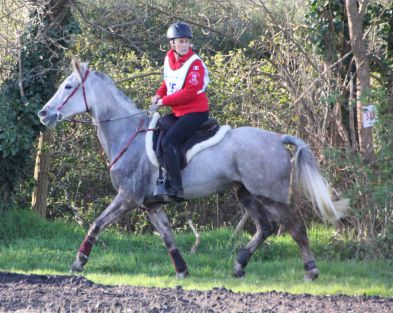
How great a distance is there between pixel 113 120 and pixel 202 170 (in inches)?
51.9

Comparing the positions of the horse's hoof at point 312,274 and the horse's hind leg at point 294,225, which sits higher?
the horse's hind leg at point 294,225

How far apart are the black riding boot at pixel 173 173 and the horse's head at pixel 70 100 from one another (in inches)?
53.6

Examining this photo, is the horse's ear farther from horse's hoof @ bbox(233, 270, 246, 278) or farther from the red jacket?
horse's hoof @ bbox(233, 270, 246, 278)

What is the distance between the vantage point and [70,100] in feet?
32.1

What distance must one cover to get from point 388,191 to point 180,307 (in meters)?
2.98

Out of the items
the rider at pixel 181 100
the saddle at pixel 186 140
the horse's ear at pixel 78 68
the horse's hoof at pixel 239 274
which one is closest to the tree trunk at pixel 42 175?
the horse's ear at pixel 78 68

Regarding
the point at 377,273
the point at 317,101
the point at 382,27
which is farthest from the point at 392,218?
the point at 382,27

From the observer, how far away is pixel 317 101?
37.6 feet

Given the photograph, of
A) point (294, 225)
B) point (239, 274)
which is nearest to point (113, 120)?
point (239, 274)

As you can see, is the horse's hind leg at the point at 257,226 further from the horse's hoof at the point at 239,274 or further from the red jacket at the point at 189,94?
the red jacket at the point at 189,94

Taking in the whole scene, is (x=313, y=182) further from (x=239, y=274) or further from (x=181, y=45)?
(x=181, y=45)

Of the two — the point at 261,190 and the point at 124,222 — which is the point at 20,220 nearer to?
the point at 124,222

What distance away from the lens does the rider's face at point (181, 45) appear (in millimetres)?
9227

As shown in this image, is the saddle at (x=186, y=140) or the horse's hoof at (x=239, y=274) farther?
the horse's hoof at (x=239, y=274)
